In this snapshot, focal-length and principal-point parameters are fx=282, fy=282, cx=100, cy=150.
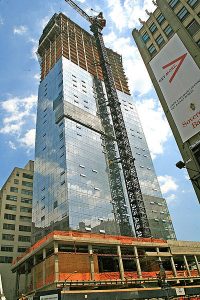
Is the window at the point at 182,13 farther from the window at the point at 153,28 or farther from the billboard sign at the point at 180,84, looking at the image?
the window at the point at 153,28

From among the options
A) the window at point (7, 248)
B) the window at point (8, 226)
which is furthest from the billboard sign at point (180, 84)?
the window at point (8, 226)

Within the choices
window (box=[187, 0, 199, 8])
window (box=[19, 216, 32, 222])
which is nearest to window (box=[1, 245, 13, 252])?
window (box=[19, 216, 32, 222])

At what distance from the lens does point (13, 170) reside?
298ft

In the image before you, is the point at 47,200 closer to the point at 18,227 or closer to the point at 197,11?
the point at 18,227

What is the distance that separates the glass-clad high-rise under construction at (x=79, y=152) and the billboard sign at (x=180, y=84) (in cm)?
3692

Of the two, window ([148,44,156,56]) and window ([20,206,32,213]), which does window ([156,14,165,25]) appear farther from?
window ([20,206,32,213])

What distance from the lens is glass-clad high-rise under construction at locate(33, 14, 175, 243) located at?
213ft

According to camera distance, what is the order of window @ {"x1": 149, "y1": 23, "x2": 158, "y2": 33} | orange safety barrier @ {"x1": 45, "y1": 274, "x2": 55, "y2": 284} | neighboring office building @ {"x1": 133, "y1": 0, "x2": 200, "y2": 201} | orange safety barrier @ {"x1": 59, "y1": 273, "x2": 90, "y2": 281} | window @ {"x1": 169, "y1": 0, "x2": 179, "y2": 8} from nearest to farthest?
1. neighboring office building @ {"x1": 133, "y1": 0, "x2": 200, "y2": 201}
2. window @ {"x1": 169, "y1": 0, "x2": 179, "y2": 8}
3. window @ {"x1": 149, "y1": 23, "x2": 158, "y2": 33}
4. orange safety barrier @ {"x1": 45, "y1": 274, "x2": 55, "y2": 284}
5. orange safety barrier @ {"x1": 59, "y1": 273, "x2": 90, "y2": 281}

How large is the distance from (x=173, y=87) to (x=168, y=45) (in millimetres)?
6081

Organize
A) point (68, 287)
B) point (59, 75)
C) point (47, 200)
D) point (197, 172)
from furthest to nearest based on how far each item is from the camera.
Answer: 1. point (59, 75)
2. point (47, 200)
3. point (68, 287)
4. point (197, 172)

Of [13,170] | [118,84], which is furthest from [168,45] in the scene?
[118,84]

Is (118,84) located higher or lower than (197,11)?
higher

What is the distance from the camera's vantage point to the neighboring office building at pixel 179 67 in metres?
27.4

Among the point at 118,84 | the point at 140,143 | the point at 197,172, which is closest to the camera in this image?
the point at 197,172
